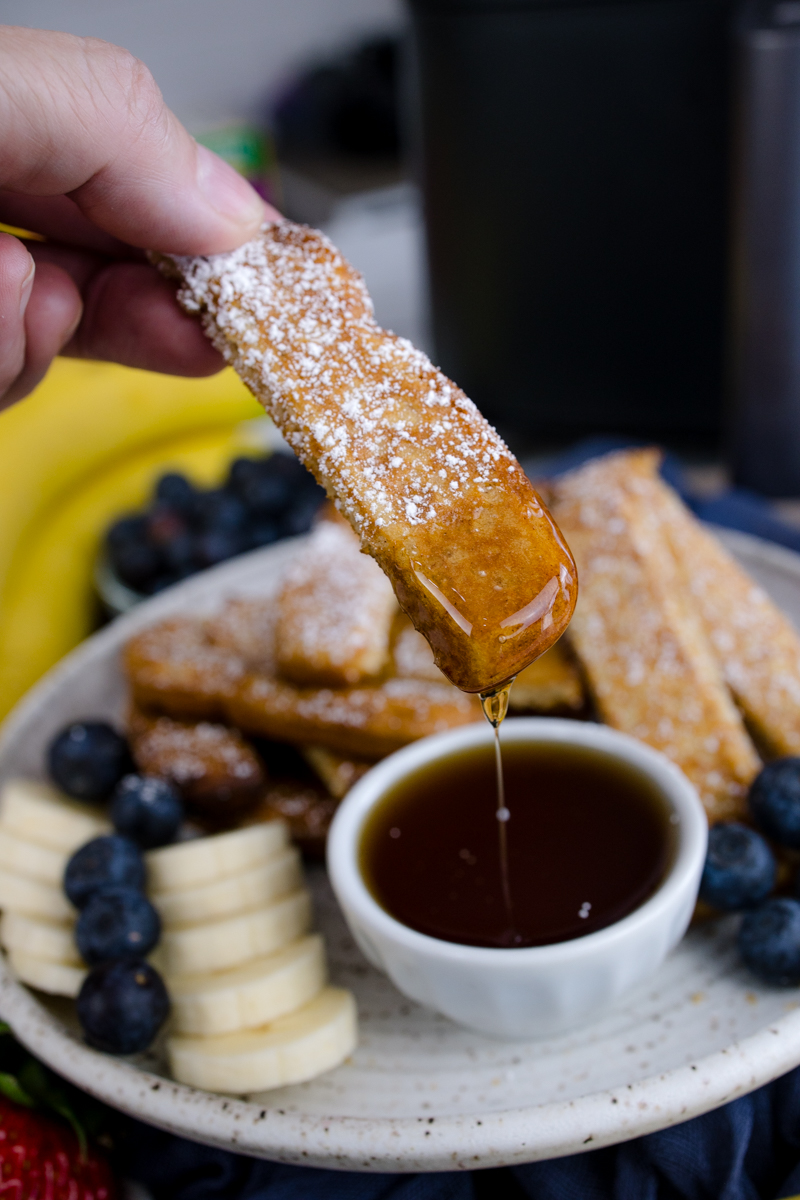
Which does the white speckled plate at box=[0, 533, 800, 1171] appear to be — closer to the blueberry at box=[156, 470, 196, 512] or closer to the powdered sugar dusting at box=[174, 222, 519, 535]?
the powdered sugar dusting at box=[174, 222, 519, 535]

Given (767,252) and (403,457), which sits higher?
(403,457)

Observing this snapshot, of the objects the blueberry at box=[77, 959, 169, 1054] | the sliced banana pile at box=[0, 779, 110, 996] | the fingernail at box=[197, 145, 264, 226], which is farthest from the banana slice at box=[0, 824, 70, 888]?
the fingernail at box=[197, 145, 264, 226]

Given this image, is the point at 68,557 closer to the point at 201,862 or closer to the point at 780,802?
the point at 201,862

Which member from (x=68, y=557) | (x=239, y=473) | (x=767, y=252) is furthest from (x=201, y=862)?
(x=767, y=252)

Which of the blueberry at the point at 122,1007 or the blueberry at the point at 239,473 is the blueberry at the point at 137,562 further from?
the blueberry at the point at 122,1007

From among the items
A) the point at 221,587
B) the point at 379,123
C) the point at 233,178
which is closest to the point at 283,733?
the point at 221,587

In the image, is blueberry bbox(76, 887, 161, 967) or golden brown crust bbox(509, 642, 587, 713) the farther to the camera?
golden brown crust bbox(509, 642, 587, 713)

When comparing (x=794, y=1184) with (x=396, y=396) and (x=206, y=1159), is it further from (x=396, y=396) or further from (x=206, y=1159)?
(x=396, y=396)
